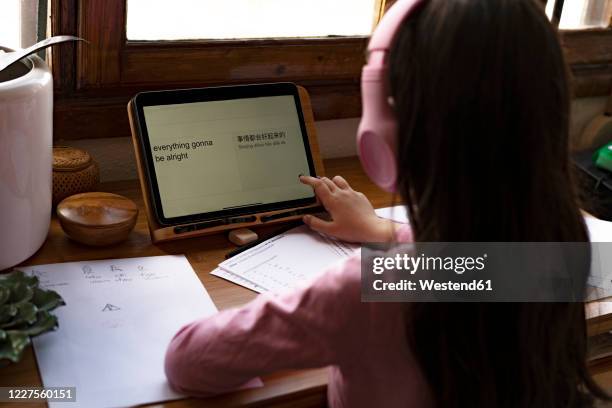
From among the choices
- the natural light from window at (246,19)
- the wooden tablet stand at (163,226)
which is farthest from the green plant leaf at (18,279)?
the natural light from window at (246,19)

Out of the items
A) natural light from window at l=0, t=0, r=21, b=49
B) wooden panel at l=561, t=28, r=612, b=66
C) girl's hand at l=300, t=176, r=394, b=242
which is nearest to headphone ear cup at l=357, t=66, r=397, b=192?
girl's hand at l=300, t=176, r=394, b=242

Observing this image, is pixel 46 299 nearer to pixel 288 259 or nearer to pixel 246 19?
pixel 288 259

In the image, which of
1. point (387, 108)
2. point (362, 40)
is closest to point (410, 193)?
point (387, 108)

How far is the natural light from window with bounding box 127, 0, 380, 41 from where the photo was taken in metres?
1.23

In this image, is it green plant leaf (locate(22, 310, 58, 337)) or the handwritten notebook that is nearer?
green plant leaf (locate(22, 310, 58, 337))

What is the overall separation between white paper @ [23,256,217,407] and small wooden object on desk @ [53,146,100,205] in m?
0.17

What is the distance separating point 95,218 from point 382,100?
1.71 feet

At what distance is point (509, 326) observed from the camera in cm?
72

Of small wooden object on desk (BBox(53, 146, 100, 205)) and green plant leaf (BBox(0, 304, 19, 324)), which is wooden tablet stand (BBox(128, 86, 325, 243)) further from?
green plant leaf (BBox(0, 304, 19, 324))

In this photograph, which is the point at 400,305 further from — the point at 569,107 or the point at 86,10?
the point at 86,10

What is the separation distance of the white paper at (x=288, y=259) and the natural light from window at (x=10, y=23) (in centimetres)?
50

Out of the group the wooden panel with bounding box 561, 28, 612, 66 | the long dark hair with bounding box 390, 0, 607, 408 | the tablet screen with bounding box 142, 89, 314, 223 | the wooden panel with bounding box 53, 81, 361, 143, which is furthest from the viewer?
the wooden panel with bounding box 561, 28, 612, 66

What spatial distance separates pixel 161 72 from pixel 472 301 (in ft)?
2.41

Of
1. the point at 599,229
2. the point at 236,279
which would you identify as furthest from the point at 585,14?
the point at 236,279
